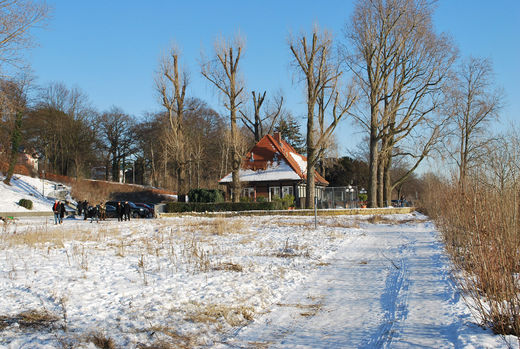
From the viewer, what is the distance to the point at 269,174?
45.5 m

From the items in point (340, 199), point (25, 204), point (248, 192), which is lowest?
point (25, 204)

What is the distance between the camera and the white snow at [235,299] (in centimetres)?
515

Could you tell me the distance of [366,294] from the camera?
24.0ft

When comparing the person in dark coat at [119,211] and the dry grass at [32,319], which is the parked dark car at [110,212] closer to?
the person in dark coat at [119,211]

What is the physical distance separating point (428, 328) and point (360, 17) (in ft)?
99.8

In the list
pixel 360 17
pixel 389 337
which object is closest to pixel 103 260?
pixel 389 337

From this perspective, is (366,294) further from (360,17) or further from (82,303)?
(360,17)

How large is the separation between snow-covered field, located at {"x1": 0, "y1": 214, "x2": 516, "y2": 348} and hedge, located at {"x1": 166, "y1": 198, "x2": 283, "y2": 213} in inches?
850

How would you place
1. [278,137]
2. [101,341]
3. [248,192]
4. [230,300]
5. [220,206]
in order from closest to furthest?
[101,341] < [230,300] < [220,206] < [248,192] < [278,137]

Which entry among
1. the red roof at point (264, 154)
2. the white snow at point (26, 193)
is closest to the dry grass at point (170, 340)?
the white snow at point (26, 193)

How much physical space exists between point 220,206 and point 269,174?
12.0 m

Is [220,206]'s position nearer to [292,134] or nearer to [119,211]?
[119,211]

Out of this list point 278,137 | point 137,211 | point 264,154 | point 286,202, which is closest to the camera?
point 137,211

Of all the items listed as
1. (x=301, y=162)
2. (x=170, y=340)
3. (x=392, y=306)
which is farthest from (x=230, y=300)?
(x=301, y=162)
